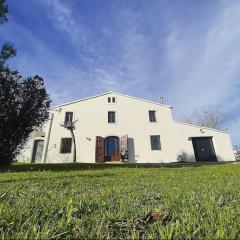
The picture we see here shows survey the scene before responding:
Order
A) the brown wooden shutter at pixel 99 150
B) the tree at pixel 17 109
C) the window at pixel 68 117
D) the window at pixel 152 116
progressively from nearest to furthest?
→ the tree at pixel 17 109, the brown wooden shutter at pixel 99 150, the window at pixel 68 117, the window at pixel 152 116

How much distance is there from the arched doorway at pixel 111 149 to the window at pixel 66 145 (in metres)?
3.77

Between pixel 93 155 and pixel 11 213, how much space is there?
23.4 meters

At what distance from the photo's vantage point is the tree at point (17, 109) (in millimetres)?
13906

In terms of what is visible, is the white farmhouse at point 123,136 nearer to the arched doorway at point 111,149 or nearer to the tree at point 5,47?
the arched doorway at point 111,149

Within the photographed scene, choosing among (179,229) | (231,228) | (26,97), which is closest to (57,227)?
(179,229)

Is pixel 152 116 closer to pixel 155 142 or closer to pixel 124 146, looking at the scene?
pixel 155 142

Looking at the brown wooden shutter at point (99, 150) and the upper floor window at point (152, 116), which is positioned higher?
the upper floor window at point (152, 116)

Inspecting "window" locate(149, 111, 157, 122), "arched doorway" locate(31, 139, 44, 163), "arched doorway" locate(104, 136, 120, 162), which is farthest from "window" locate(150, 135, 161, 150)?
"arched doorway" locate(31, 139, 44, 163)

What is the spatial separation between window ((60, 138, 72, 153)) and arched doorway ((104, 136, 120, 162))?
3.77 m

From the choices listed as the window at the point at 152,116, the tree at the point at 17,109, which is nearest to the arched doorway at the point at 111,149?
the window at the point at 152,116

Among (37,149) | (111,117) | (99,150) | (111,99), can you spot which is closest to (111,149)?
(99,150)

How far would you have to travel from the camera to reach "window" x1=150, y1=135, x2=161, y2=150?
26.1 m

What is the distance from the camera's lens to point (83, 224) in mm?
1853

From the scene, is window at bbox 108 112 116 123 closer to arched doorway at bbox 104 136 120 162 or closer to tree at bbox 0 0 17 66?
arched doorway at bbox 104 136 120 162
